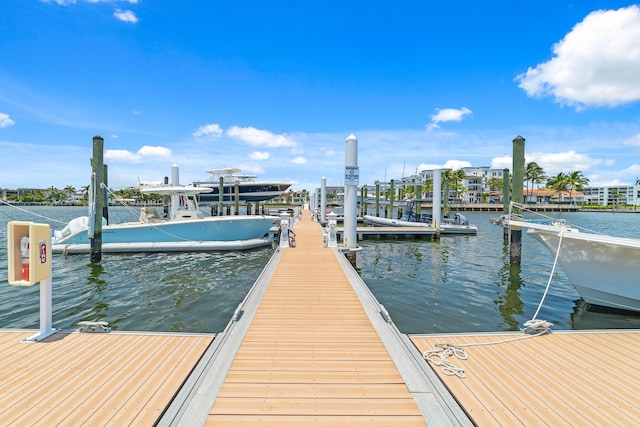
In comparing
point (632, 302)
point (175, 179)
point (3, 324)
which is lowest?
point (3, 324)

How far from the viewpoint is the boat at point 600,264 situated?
6695mm

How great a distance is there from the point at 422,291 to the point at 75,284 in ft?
37.6

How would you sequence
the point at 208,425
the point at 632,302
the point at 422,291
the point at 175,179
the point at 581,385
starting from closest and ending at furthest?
the point at 208,425 < the point at 581,385 < the point at 632,302 < the point at 422,291 < the point at 175,179

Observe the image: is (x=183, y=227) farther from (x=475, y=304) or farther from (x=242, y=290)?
(x=475, y=304)

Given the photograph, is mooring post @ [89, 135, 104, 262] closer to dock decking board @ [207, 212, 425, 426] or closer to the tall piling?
dock decking board @ [207, 212, 425, 426]

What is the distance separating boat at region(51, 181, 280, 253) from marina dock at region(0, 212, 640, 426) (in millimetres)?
→ 11966

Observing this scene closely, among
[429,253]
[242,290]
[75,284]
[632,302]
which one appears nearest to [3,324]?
[75,284]

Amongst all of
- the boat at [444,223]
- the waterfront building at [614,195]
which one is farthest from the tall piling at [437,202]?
the waterfront building at [614,195]

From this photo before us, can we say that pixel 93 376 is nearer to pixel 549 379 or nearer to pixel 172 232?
pixel 549 379

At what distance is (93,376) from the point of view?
3369 millimetres

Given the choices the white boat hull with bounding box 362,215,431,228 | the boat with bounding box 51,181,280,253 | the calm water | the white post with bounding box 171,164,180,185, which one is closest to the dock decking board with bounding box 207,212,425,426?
the calm water

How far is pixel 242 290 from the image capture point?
9820 mm

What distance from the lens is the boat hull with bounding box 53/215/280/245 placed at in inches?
629

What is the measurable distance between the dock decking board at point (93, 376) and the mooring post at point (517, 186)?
12491mm
